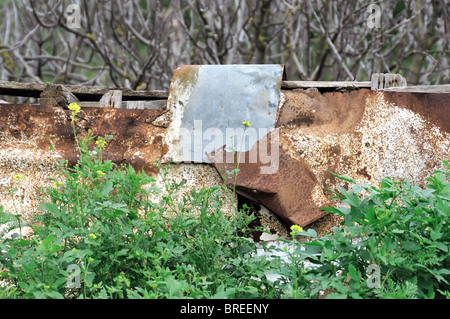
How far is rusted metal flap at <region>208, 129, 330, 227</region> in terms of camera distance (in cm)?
292

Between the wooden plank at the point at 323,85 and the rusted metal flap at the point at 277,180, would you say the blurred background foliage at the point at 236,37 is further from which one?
the rusted metal flap at the point at 277,180

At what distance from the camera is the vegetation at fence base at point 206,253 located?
2154 mm

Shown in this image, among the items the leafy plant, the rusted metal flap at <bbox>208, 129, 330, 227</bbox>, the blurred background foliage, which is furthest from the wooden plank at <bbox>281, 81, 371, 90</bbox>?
the blurred background foliage

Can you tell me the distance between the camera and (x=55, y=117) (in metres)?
3.17

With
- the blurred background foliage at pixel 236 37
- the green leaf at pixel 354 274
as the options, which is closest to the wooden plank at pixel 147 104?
the green leaf at pixel 354 274

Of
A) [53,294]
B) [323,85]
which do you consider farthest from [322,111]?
[53,294]

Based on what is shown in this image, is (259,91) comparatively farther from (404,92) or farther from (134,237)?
(134,237)

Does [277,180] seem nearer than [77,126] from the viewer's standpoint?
Yes

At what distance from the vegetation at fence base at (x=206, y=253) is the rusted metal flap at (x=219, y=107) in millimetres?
535

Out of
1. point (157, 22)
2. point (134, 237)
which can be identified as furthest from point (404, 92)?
point (157, 22)

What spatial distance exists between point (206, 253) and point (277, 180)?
0.67 m

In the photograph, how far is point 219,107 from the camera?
308 cm

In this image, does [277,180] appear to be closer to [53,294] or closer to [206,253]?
[206,253]
